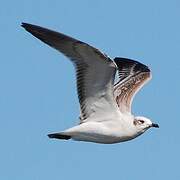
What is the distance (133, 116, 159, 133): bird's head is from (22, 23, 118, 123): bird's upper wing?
2.11ft

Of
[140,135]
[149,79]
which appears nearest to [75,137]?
[140,135]

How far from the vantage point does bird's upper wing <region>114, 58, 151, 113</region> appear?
1859cm

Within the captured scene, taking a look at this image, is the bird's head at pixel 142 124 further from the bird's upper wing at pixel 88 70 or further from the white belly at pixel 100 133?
the bird's upper wing at pixel 88 70

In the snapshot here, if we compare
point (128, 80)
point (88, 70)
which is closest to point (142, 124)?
point (88, 70)

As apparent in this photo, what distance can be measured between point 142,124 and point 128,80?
252cm

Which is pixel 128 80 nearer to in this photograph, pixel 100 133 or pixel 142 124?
pixel 142 124

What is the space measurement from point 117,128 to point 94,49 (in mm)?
2066

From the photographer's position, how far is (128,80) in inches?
793

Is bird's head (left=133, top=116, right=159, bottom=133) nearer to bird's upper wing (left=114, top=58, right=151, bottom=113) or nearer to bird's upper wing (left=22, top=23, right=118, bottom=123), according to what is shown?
bird's upper wing (left=114, top=58, right=151, bottom=113)

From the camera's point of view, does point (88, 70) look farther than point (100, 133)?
No

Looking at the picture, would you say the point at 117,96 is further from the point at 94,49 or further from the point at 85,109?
the point at 94,49

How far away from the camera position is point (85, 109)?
17.6 metres

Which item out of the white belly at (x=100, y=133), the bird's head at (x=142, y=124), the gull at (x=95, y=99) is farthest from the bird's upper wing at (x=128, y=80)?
the white belly at (x=100, y=133)

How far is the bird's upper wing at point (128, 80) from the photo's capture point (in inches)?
732
